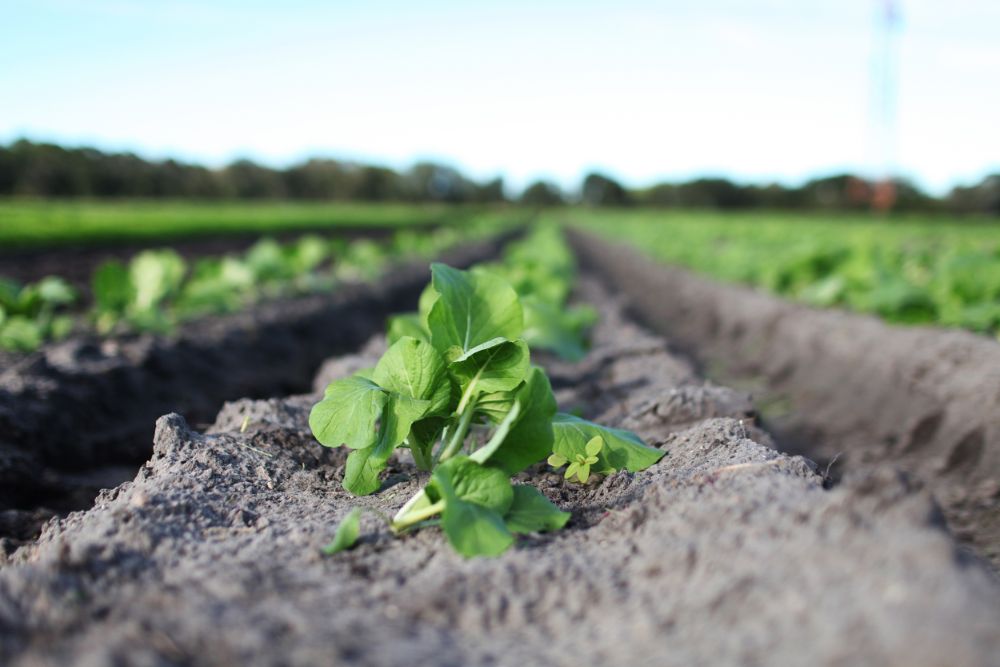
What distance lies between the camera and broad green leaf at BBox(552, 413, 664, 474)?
2174mm

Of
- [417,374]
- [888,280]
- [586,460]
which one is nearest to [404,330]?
[417,374]

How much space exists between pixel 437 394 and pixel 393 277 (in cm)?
900

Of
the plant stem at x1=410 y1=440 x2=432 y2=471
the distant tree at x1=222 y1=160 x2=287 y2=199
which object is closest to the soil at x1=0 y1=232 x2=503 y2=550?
the plant stem at x1=410 y1=440 x2=432 y2=471

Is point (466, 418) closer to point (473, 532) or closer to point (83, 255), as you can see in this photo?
point (473, 532)

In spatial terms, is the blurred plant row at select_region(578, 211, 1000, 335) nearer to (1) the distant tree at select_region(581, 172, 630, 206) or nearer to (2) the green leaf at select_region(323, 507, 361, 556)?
(2) the green leaf at select_region(323, 507, 361, 556)

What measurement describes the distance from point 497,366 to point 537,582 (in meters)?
0.69

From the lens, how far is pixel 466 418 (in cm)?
220

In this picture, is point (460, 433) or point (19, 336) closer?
point (460, 433)

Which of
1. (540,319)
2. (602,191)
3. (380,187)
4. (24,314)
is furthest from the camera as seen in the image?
(602,191)

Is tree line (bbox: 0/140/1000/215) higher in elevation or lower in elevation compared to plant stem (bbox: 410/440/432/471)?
higher

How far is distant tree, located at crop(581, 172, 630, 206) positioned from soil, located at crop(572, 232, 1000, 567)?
7326 cm

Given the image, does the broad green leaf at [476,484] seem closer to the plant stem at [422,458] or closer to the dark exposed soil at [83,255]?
the plant stem at [422,458]

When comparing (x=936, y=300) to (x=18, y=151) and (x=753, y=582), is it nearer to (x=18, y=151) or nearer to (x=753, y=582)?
(x=753, y=582)

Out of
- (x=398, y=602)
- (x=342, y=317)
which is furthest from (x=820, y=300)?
(x=398, y=602)
